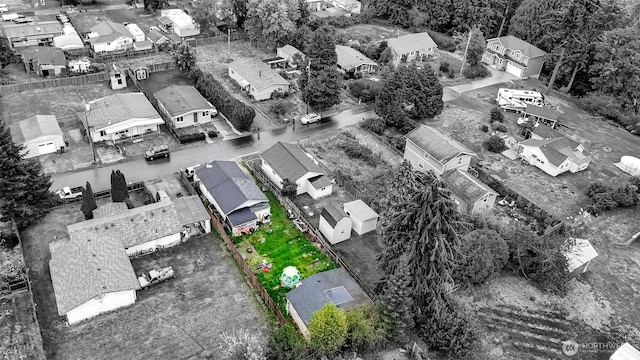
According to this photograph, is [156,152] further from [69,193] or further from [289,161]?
[289,161]

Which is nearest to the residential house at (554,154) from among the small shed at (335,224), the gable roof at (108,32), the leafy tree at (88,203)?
the small shed at (335,224)

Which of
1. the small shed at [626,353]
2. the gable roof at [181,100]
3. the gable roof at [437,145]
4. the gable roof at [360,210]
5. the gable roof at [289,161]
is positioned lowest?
the small shed at [626,353]

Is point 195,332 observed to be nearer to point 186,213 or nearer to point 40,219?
point 186,213

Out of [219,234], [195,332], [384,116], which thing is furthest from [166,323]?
[384,116]

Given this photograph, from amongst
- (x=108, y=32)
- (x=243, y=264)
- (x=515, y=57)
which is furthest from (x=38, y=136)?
(x=515, y=57)

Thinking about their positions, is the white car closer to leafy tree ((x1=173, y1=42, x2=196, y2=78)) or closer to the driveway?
leafy tree ((x1=173, y1=42, x2=196, y2=78))

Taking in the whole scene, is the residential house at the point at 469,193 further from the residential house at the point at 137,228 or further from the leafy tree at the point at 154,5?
the leafy tree at the point at 154,5
